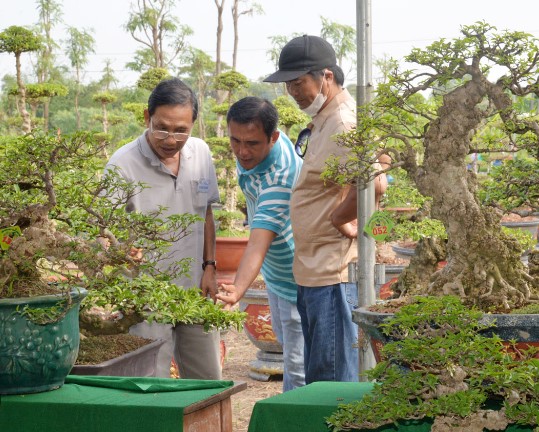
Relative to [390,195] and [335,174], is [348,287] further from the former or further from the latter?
[390,195]

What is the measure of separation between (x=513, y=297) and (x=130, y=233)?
0.98 m

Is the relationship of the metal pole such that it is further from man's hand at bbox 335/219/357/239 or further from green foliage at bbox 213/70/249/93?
green foliage at bbox 213/70/249/93

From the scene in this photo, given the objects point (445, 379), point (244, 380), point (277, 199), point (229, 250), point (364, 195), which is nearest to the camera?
point (445, 379)

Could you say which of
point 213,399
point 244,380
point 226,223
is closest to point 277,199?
point 213,399

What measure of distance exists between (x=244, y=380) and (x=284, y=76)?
245cm

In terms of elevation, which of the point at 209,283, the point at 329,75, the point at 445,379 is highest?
the point at 329,75

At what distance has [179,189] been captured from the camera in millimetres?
2756

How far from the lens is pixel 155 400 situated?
1714 millimetres

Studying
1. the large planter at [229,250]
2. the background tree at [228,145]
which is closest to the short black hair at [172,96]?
the large planter at [229,250]

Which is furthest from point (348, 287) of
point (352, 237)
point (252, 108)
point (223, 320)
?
point (223, 320)

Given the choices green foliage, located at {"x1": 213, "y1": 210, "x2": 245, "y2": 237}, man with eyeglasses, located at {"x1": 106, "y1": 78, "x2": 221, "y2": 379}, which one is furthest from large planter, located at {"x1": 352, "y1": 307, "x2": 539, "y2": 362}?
green foliage, located at {"x1": 213, "y1": 210, "x2": 245, "y2": 237}

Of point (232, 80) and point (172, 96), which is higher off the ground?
point (232, 80)

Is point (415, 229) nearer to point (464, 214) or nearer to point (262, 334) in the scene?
point (262, 334)

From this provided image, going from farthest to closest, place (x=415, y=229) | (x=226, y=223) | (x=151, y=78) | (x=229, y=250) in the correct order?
(x=151, y=78)
(x=226, y=223)
(x=229, y=250)
(x=415, y=229)
